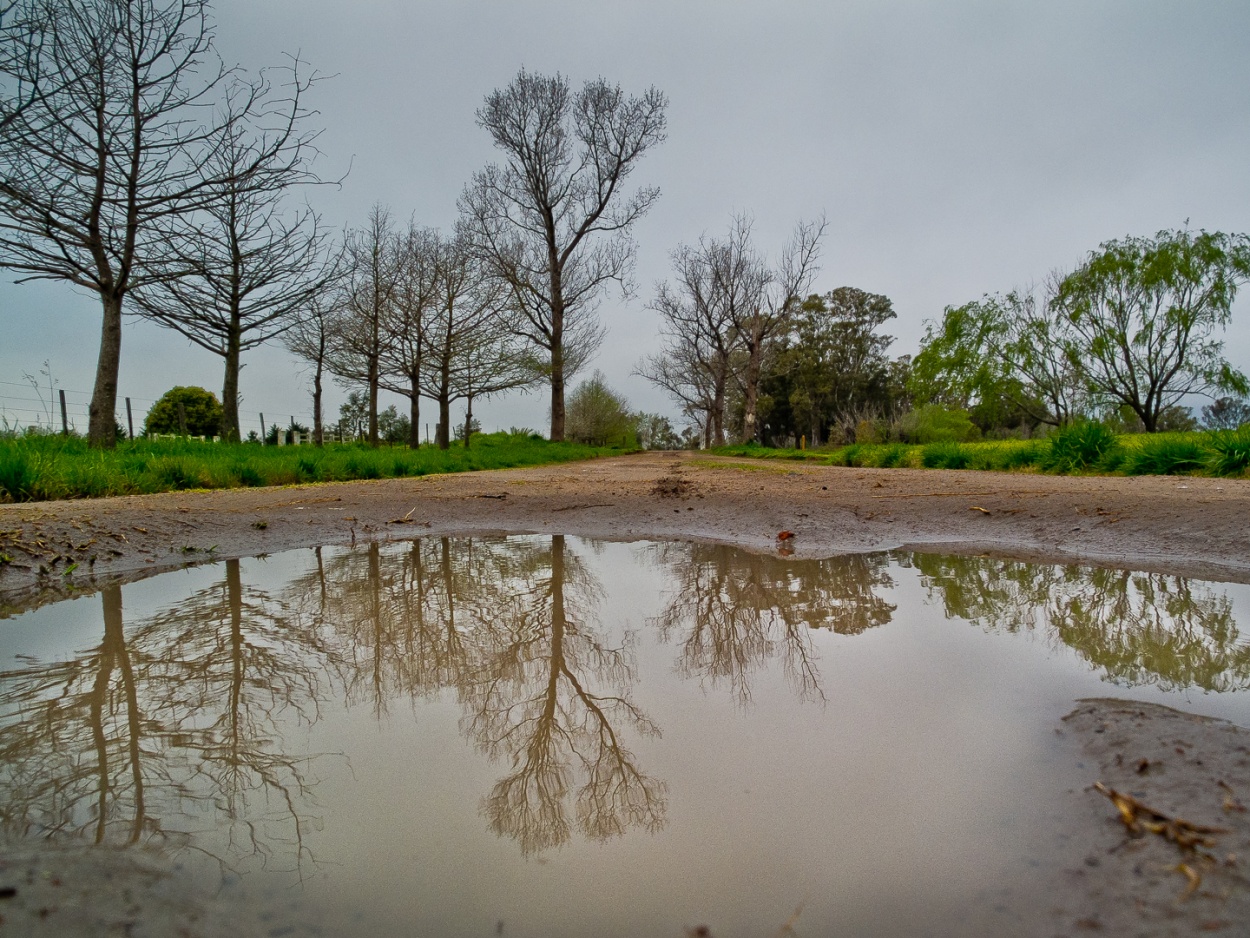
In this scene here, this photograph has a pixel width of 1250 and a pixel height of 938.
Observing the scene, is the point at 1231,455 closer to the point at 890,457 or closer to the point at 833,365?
the point at 890,457

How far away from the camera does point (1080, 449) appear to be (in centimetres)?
854

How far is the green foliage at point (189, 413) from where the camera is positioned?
23141 mm

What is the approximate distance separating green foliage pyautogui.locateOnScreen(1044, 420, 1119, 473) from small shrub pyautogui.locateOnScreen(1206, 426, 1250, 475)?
1.34 meters

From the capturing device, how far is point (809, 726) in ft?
5.45

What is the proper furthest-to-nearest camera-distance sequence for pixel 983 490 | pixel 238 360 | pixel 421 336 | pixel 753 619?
pixel 421 336 → pixel 238 360 → pixel 983 490 → pixel 753 619

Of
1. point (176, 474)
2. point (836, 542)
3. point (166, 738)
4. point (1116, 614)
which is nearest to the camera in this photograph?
point (166, 738)

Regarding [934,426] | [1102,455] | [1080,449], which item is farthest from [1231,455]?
[934,426]

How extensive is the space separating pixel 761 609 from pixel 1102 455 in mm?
7691

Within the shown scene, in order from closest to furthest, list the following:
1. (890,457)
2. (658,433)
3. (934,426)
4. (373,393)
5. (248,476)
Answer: (248,476)
(890,457)
(373,393)
(934,426)
(658,433)

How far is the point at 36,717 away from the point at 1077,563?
15.2 feet

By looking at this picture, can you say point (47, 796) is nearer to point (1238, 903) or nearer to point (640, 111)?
point (1238, 903)

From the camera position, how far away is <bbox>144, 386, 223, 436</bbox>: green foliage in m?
23.1

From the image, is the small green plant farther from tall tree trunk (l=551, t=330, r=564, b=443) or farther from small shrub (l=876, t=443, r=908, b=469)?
tall tree trunk (l=551, t=330, r=564, b=443)

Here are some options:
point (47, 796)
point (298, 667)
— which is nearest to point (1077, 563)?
point (298, 667)
